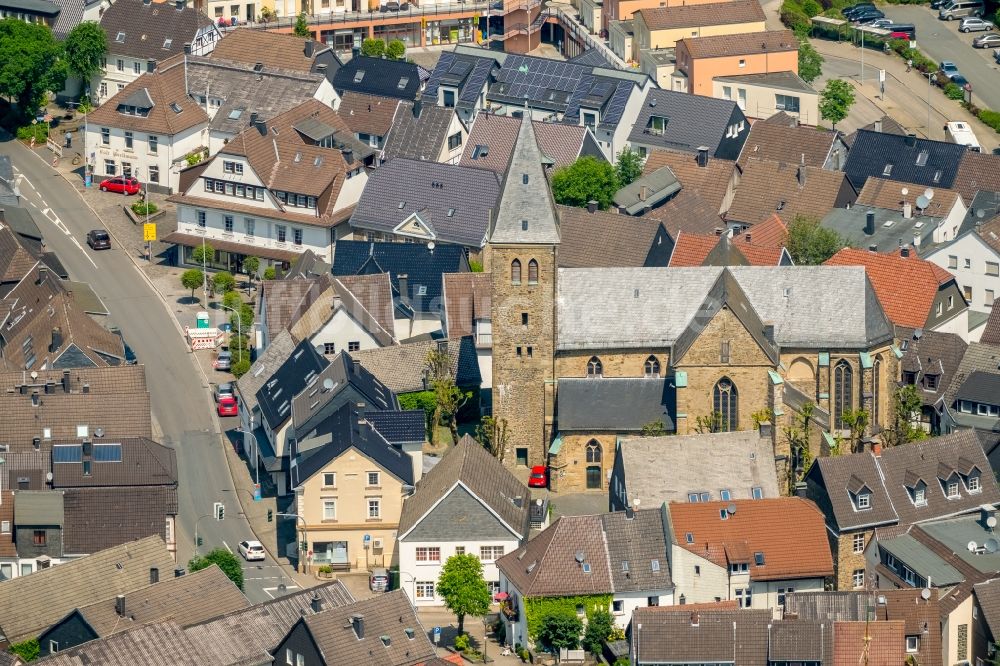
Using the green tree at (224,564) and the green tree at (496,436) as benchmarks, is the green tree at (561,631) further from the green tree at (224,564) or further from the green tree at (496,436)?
the green tree at (496,436)

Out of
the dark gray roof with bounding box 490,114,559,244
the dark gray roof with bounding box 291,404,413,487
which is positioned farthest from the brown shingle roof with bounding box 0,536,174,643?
the dark gray roof with bounding box 490,114,559,244

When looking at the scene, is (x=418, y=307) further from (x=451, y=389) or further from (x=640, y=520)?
(x=640, y=520)

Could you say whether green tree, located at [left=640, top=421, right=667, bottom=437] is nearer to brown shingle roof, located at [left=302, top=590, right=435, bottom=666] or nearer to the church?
the church

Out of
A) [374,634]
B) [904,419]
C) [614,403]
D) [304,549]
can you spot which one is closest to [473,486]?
[304,549]

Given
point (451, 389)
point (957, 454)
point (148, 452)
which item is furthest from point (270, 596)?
point (957, 454)

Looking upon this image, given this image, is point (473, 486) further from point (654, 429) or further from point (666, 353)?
point (666, 353)

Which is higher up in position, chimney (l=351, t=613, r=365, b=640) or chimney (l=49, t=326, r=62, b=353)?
chimney (l=351, t=613, r=365, b=640)
